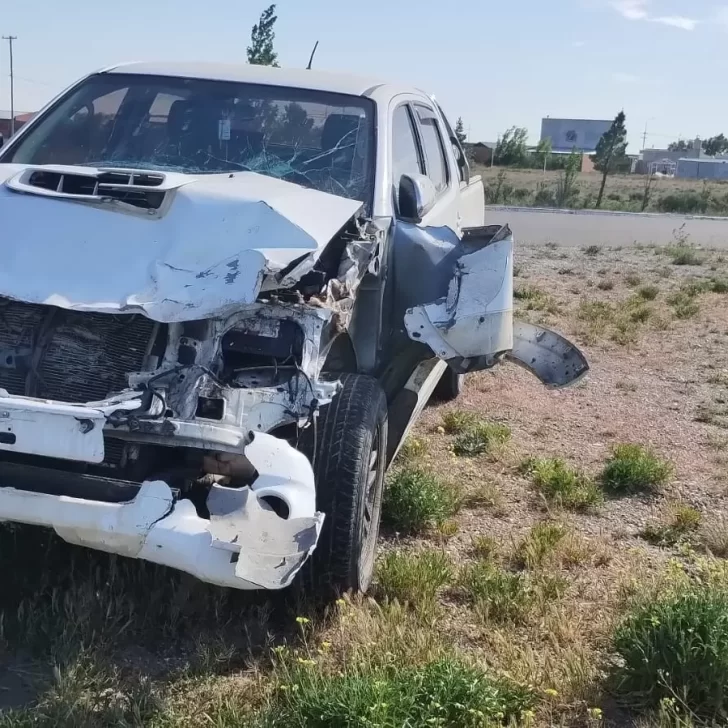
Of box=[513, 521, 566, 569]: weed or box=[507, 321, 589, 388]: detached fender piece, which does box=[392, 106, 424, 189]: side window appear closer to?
box=[507, 321, 589, 388]: detached fender piece

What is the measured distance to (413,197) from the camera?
12.9 ft

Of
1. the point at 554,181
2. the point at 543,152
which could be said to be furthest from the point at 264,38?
the point at 543,152

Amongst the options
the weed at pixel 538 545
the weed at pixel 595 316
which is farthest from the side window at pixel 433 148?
the weed at pixel 595 316

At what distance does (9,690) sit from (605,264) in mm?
12712

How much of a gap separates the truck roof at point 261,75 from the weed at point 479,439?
2.20 metres

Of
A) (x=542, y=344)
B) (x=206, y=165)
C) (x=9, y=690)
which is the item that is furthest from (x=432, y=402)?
(x=9, y=690)

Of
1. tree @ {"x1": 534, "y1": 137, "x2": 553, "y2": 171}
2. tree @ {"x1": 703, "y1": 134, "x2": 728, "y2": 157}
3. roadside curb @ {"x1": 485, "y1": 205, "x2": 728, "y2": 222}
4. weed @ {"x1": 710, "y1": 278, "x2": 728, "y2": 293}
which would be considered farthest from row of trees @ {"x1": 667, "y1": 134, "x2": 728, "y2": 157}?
weed @ {"x1": 710, "y1": 278, "x2": 728, "y2": 293}

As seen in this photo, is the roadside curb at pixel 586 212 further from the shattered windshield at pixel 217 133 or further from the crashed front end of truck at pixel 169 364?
the crashed front end of truck at pixel 169 364

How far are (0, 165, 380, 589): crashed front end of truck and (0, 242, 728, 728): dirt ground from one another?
51cm

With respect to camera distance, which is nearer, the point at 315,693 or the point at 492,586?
the point at 315,693

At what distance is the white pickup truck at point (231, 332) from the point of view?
2.57m

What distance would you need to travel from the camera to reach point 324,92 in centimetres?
441

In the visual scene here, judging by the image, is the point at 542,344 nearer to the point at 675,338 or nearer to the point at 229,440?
the point at 229,440

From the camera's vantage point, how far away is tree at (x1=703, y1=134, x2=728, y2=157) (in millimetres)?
106256
